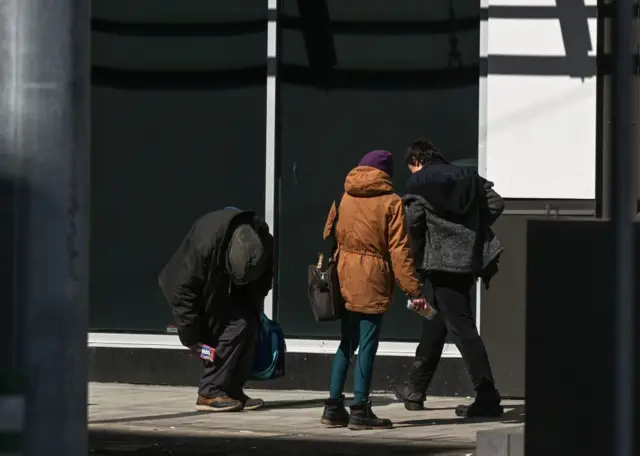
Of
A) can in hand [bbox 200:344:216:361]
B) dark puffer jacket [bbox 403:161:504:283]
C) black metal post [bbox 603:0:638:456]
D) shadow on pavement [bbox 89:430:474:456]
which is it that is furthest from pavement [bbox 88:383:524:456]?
black metal post [bbox 603:0:638:456]

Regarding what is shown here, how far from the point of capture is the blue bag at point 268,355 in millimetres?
10266

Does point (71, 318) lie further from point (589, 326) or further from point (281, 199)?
point (281, 199)

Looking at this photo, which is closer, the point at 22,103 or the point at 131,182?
the point at 22,103

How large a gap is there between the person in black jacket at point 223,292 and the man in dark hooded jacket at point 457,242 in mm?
997

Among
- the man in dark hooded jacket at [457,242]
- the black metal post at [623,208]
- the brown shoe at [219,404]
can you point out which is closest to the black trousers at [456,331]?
the man in dark hooded jacket at [457,242]

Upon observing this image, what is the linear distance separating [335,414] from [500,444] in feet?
7.09

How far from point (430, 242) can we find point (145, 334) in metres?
2.87

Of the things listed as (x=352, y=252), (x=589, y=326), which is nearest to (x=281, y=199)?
(x=352, y=252)

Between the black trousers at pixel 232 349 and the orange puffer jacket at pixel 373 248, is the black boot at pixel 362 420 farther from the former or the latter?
the black trousers at pixel 232 349

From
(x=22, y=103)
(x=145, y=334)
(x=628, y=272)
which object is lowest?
(x=145, y=334)

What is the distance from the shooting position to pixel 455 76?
36.9 ft

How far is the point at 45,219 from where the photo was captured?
3.92 m

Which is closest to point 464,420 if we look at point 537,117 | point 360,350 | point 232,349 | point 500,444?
point 360,350

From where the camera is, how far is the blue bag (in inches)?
404
